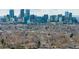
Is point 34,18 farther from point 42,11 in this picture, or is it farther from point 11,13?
point 11,13

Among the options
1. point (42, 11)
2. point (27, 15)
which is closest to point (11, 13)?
point (27, 15)

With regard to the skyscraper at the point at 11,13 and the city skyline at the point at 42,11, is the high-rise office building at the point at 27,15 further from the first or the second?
the skyscraper at the point at 11,13

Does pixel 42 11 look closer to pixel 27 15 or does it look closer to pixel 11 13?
pixel 27 15

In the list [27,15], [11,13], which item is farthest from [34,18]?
[11,13]

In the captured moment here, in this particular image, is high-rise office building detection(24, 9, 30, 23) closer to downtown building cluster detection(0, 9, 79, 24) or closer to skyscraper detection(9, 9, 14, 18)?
downtown building cluster detection(0, 9, 79, 24)

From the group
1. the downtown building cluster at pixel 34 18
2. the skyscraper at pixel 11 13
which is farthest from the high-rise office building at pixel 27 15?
the skyscraper at pixel 11 13

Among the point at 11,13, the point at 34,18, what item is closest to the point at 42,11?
the point at 34,18

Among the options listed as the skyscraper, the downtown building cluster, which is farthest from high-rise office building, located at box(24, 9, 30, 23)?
the skyscraper

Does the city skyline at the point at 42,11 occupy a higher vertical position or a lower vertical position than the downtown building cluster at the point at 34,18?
higher
